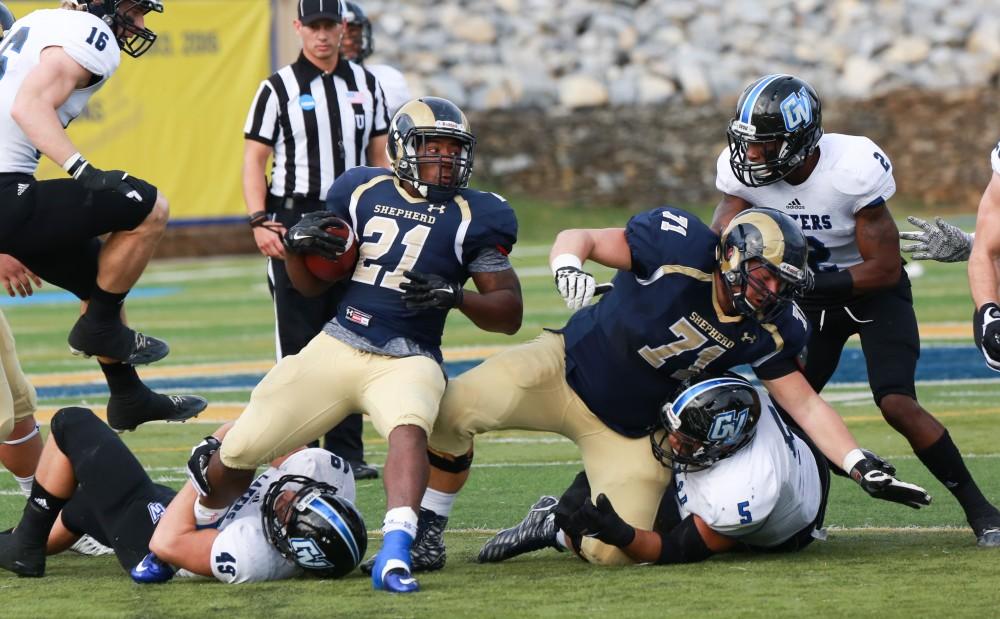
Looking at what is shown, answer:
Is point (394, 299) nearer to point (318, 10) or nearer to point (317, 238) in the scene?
point (317, 238)

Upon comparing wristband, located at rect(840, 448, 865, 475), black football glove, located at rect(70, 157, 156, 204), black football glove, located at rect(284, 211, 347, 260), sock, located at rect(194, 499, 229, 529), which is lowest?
sock, located at rect(194, 499, 229, 529)

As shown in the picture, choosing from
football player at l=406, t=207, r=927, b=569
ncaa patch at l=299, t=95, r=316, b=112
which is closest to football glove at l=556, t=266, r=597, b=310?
football player at l=406, t=207, r=927, b=569

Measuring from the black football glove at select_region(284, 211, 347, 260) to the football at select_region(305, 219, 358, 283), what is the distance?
0.03m

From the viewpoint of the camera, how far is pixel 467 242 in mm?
5082

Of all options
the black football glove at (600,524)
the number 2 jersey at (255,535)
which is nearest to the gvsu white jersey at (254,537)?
the number 2 jersey at (255,535)

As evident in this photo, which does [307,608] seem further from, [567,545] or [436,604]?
[567,545]

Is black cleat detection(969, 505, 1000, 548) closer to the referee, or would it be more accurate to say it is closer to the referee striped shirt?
the referee

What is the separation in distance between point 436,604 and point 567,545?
962 millimetres

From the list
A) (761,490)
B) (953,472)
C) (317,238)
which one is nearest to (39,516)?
(317,238)

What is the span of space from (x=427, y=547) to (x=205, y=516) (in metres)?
0.69

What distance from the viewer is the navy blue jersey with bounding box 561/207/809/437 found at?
499cm

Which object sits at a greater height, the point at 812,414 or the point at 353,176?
the point at 353,176

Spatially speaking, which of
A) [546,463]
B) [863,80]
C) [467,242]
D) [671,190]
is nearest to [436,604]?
[467,242]

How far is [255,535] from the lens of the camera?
4707 mm
